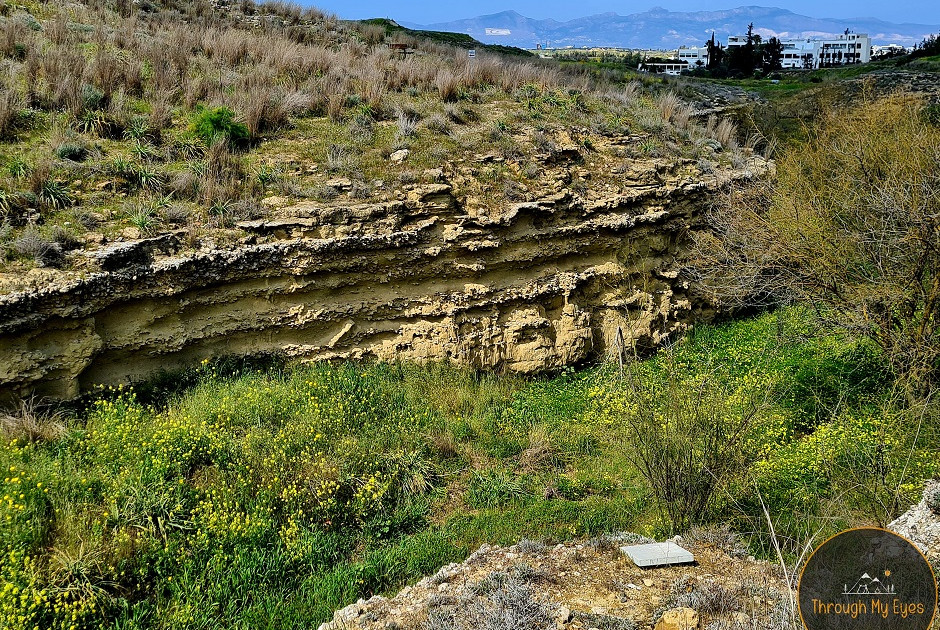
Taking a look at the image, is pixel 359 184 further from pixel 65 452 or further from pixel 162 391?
pixel 65 452

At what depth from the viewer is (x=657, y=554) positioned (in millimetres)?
4816

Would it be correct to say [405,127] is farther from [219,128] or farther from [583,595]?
[583,595]

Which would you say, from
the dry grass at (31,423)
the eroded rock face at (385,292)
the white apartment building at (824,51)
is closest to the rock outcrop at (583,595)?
the eroded rock face at (385,292)

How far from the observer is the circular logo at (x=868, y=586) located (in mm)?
3430

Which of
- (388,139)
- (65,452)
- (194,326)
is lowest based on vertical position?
(65,452)

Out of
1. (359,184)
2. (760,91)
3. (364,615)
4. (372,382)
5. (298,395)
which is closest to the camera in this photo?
(364,615)

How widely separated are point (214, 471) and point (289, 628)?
1.92 m

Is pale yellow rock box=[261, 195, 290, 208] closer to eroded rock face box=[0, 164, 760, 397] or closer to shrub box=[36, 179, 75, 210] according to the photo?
eroded rock face box=[0, 164, 760, 397]

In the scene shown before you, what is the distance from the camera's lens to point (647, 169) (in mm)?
11195

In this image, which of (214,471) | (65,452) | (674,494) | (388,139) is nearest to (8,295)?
(65,452)

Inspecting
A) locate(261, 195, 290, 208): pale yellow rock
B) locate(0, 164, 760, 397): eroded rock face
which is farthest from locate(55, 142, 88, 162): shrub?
locate(261, 195, 290, 208): pale yellow rock

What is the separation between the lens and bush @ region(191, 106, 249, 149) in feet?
30.0

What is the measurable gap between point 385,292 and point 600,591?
5262 millimetres

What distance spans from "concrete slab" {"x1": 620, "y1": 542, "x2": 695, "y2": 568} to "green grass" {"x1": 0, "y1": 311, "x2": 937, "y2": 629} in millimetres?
808
